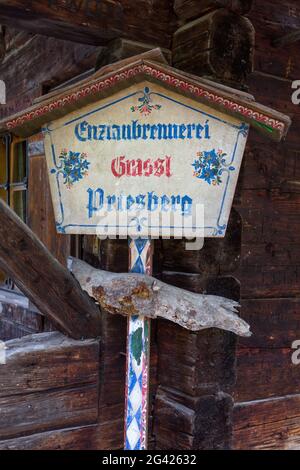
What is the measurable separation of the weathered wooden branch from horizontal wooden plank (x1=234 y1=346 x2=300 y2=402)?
32.4 inches

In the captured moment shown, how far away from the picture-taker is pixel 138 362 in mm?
2025

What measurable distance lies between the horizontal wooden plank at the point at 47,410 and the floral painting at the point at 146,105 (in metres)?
1.29

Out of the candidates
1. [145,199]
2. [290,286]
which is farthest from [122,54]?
[290,286]

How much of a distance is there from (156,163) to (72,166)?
337 millimetres

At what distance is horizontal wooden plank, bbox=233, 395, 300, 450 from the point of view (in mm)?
2742

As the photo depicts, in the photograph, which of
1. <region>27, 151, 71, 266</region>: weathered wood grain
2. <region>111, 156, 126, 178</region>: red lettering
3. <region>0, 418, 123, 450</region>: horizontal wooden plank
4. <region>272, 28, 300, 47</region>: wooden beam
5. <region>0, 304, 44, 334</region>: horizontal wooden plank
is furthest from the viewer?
<region>0, 304, 44, 334</region>: horizontal wooden plank

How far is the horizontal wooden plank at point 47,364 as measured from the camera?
7.27 ft

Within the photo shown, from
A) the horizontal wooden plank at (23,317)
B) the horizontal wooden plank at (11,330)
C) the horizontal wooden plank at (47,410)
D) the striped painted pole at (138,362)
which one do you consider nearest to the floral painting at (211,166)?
the striped painted pole at (138,362)

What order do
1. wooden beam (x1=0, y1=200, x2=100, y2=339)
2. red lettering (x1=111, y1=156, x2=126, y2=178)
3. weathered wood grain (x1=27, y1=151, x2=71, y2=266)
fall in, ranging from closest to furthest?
red lettering (x1=111, y1=156, x2=126, y2=178), wooden beam (x1=0, y1=200, x2=100, y2=339), weathered wood grain (x1=27, y1=151, x2=71, y2=266)

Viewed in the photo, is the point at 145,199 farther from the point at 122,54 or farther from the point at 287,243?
the point at 287,243

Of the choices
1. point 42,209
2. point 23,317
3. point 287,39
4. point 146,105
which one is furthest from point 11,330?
point 287,39

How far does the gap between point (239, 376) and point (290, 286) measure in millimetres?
599

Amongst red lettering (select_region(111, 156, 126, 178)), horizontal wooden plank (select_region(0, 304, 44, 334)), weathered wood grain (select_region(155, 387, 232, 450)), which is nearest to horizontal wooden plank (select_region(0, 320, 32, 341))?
horizontal wooden plank (select_region(0, 304, 44, 334))

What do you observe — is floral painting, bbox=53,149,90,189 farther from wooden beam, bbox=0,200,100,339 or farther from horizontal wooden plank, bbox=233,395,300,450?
horizontal wooden plank, bbox=233,395,300,450
